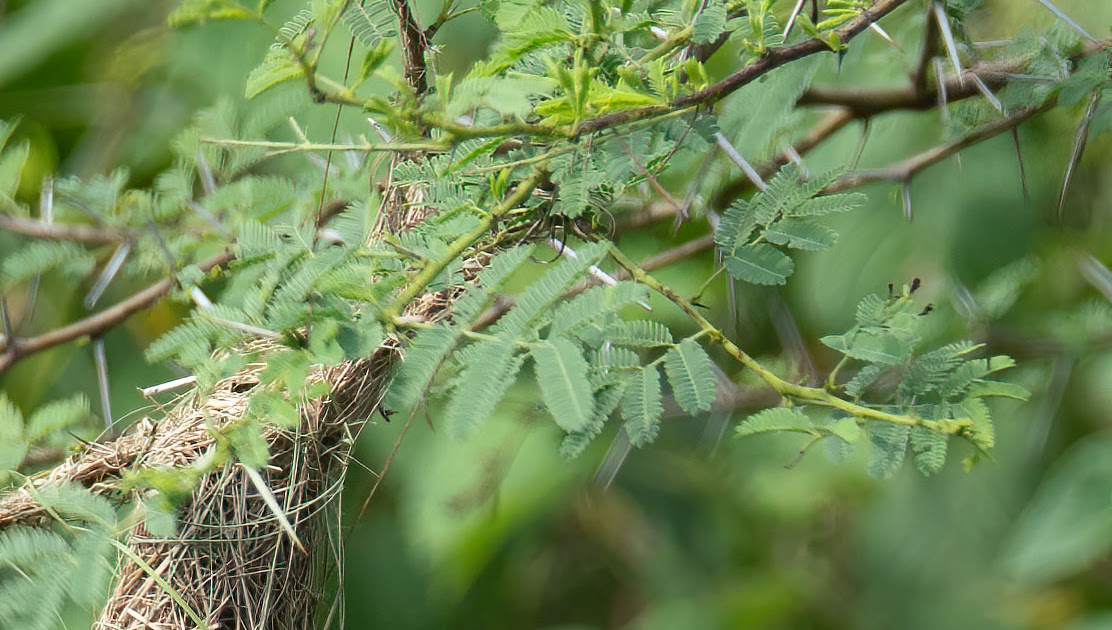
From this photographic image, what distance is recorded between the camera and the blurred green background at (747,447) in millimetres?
1418

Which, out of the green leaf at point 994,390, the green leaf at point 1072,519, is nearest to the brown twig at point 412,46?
the green leaf at point 994,390

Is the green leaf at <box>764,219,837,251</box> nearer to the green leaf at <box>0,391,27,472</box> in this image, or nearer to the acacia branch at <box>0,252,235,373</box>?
the green leaf at <box>0,391,27,472</box>

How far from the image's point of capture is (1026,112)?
1.13 m

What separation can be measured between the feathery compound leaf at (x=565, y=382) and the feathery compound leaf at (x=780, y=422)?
169 mm

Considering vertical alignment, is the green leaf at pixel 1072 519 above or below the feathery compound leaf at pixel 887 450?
below

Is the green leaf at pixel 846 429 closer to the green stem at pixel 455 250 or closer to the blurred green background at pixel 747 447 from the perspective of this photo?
the green stem at pixel 455 250

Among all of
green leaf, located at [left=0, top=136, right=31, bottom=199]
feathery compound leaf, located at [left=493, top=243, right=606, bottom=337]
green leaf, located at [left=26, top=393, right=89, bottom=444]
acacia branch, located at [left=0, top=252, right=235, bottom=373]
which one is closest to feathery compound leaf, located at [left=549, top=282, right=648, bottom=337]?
feathery compound leaf, located at [left=493, top=243, right=606, bottom=337]

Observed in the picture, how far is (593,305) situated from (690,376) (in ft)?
0.32

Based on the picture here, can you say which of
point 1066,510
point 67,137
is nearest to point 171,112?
point 67,137

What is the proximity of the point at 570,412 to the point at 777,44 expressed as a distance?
317mm

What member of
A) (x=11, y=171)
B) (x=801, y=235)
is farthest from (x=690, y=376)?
(x=11, y=171)

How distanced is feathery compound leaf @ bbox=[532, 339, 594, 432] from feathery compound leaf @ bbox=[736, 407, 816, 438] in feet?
0.56

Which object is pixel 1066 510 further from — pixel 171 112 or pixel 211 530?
pixel 171 112

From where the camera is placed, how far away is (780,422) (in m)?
A: 0.79
